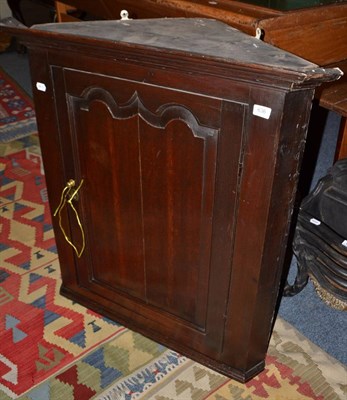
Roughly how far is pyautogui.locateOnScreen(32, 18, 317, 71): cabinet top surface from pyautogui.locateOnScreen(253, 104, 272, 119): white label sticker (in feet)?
0.29

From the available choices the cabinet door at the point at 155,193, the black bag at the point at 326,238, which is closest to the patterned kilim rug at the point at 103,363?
the cabinet door at the point at 155,193

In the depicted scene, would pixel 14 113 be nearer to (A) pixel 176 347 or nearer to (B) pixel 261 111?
(A) pixel 176 347

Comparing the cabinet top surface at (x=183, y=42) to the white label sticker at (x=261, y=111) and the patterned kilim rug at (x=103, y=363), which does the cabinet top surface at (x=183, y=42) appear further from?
the patterned kilim rug at (x=103, y=363)

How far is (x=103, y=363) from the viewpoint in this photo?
4.83ft

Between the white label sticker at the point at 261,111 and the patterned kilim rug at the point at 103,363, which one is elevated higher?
the white label sticker at the point at 261,111

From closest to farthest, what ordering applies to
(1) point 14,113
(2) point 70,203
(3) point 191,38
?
1. (3) point 191,38
2. (2) point 70,203
3. (1) point 14,113

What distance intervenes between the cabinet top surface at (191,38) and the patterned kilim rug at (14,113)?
73.3 inches

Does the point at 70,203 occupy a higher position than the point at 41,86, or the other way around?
the point at 41,86

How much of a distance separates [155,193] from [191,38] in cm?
38

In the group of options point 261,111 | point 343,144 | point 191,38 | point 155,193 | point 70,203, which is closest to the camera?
point 261,111

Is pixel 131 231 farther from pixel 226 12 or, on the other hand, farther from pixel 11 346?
pixel 226 12

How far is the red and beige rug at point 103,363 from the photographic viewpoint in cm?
139

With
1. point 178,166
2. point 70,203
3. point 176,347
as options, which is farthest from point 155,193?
point 176,347

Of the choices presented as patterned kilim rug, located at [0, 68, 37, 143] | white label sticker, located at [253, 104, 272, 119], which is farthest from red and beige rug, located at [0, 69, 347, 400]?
patterned kilim rug, located at [0, 68, 37, 143]
